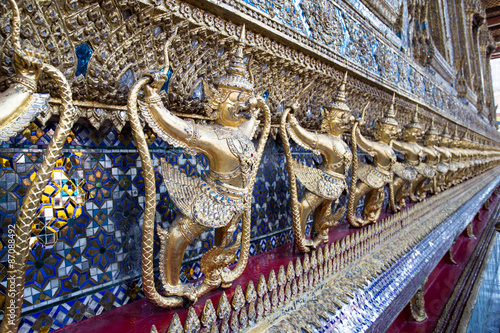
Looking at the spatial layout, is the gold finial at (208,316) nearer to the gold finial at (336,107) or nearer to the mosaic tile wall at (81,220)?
the mosaic tile wall at (81,220)

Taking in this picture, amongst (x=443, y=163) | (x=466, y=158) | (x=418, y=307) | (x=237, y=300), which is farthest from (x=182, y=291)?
(x=466, y=158)

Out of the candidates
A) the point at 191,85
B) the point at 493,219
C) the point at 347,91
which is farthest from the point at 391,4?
the point at 493,219

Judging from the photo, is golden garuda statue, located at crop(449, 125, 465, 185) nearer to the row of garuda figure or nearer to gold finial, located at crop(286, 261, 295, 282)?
the row of garuda figure

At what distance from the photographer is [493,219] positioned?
3.91 meters

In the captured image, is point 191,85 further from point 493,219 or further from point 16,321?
point 493,219

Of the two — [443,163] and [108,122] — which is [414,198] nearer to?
[443,163]

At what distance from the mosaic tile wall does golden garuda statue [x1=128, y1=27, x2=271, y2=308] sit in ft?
0.44

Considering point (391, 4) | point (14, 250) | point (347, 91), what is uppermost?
point (391, 4)

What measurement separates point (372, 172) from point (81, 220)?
1130 mm

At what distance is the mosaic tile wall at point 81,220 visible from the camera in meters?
0.60

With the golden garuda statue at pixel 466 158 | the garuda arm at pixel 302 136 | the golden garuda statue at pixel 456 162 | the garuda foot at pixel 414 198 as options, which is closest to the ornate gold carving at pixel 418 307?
the garuda foot at pixel 414 198

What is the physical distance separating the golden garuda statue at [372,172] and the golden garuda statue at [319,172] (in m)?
0.22

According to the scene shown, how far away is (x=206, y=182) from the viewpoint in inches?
27.7

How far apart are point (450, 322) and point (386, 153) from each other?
36.4 inches
